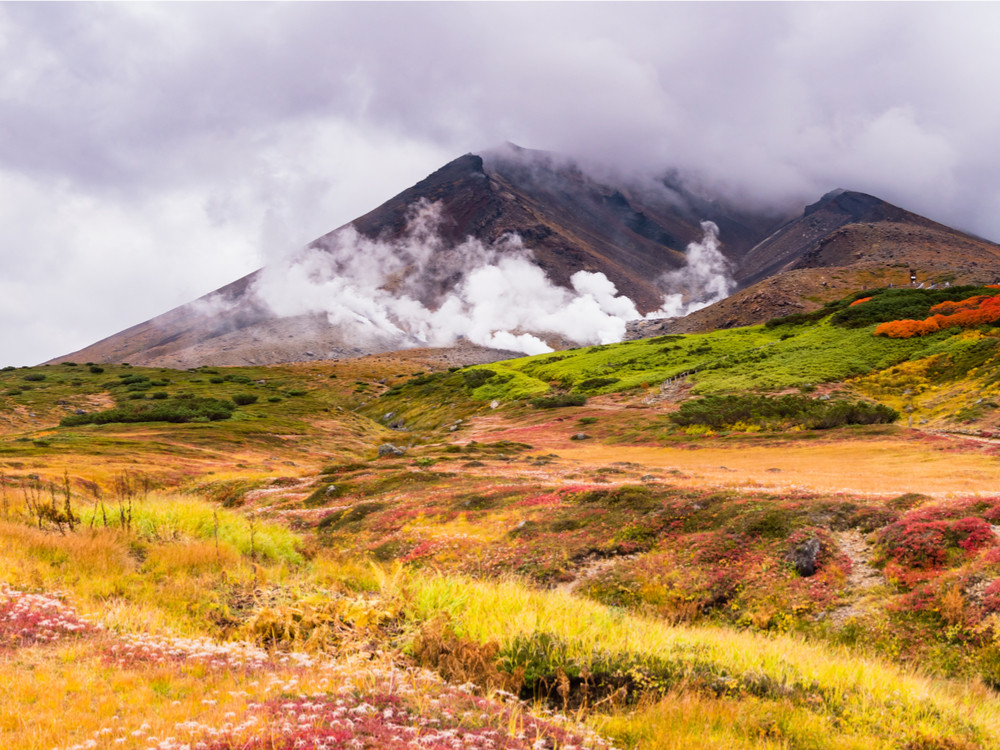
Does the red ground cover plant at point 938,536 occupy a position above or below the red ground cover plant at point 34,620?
below

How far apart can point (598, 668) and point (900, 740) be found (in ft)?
9.58

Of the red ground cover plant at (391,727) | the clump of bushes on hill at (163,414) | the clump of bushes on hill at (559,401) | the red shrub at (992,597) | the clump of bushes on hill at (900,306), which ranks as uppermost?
the clump of bushes on hill at (900,306)

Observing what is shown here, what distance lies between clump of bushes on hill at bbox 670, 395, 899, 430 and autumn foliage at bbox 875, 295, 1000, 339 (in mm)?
21492

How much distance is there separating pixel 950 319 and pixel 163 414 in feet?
295

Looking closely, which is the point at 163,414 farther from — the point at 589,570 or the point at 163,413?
the point at 589,570

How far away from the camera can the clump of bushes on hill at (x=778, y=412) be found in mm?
44781

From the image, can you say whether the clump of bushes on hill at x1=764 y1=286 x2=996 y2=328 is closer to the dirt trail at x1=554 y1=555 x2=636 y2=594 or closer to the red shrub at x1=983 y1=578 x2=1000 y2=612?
the dirt trail at x1=554 y1=555 x2=636 y2=594

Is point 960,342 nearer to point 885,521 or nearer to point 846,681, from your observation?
point 885,521

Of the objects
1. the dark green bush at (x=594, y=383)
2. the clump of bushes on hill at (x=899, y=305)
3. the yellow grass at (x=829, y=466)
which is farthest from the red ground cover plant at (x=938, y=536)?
the clump of bushes on hill at (x=899, y=305)

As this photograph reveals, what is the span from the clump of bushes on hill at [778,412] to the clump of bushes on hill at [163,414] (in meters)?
55.3

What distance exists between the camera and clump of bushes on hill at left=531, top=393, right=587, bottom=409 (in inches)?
2943

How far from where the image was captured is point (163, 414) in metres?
63.6

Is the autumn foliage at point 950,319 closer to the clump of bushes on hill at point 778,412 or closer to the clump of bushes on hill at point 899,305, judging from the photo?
the clump of bushes on hill at point 899,305

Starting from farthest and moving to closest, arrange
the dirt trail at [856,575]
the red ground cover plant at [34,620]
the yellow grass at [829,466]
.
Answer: the yellow grass at [829,466]
the dirt trail at [856,575]
the red ground cover plant at [34,620]
